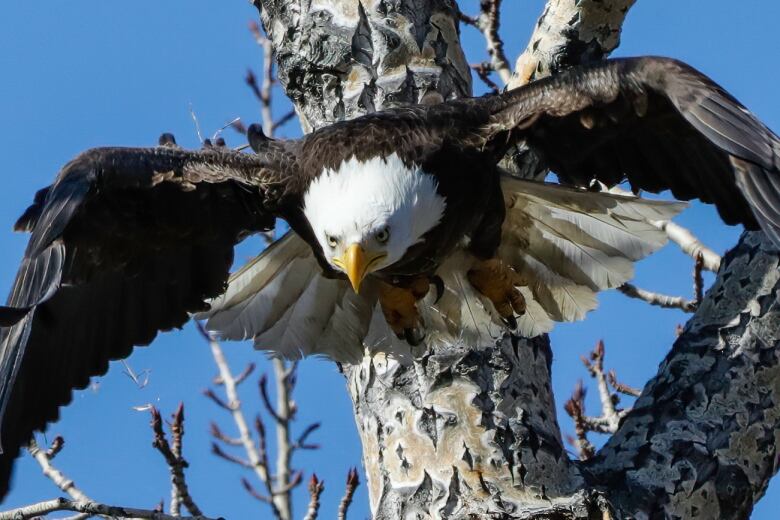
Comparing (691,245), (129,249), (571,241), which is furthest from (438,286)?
(691,245)

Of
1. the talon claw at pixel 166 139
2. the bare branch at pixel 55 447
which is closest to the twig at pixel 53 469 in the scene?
the bare branch at pixel 55 447

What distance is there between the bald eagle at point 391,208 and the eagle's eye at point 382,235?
0.04ft

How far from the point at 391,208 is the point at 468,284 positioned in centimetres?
89

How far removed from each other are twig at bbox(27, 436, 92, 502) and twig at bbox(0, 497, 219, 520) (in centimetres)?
36

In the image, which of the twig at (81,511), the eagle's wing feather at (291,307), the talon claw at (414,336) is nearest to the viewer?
the twig at (81,511)

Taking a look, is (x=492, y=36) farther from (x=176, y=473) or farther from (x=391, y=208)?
(x=176, y=473)

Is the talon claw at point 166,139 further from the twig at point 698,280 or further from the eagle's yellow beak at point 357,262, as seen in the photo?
the twig at point 698,280

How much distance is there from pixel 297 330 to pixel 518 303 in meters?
0.86

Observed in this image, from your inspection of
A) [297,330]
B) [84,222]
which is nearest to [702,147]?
[297,330]

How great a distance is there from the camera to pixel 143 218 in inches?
191

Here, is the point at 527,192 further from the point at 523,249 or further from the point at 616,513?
the point at 616,513

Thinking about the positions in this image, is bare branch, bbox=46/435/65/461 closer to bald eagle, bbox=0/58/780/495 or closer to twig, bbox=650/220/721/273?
bald eagle, bbox=0/58/780/495

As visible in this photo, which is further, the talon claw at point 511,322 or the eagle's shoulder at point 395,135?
the talon claw at point 511,322

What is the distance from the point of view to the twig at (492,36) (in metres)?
6.59
